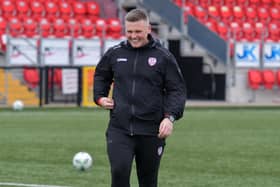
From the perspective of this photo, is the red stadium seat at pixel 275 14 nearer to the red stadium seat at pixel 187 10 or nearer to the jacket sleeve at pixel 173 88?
the red stadium seat at pixel 187 10

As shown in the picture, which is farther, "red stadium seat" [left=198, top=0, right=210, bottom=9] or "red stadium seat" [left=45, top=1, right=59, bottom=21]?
"red stadium seat" [left=198, top=0, right=210, bottom=9]

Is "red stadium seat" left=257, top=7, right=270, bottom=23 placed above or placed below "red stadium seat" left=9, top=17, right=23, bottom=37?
above

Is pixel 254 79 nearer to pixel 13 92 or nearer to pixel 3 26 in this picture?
pixel 3 26

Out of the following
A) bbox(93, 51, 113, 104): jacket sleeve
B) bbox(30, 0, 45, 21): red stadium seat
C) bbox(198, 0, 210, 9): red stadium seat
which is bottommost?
bbox(93, 51, 113, 104): jacket sleeve

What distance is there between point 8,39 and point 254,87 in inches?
368

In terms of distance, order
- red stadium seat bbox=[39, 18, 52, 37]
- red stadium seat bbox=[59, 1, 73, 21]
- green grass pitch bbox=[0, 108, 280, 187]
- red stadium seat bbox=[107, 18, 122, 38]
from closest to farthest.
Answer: green grass pitch bbox=[0, 108, 280, 187], red stadium seat bbox=[39, 18, 52, 37], red stadium seat bbox=[107, 18, 122, 38], red stadium seat bbox=[59, 1, 73, 21]

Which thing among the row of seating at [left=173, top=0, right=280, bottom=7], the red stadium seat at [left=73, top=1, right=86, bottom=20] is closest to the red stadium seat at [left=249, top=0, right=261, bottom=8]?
the row of seating at [left=173, top=0, right=280, bottom=7]

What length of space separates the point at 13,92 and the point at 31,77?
828mm

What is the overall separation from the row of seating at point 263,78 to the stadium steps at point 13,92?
8.87 meters

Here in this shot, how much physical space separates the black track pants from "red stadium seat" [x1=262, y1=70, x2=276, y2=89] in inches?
930

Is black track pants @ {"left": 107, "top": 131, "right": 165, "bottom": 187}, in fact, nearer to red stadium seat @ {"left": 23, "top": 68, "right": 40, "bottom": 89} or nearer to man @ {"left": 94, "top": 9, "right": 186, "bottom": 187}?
man @ {"left": 94, "top": 9, "right": 186, "bottom": 187}

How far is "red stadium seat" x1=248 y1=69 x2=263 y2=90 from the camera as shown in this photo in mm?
30109

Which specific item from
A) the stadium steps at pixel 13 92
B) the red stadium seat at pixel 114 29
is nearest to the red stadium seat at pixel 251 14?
the red stadium seat at pixel 114 29

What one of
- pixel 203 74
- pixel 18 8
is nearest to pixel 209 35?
pixel 203 74
